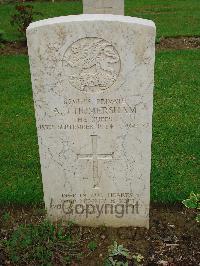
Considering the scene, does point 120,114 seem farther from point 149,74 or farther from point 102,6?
point 102,6

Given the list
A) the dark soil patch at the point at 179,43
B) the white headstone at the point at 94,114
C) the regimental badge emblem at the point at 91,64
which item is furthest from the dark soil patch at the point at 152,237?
the dark soil patch at the point at 179,43

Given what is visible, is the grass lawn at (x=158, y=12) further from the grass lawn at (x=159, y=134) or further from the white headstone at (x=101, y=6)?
the grass lawn at (x=159, y=134)

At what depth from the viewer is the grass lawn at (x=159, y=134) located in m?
5.14

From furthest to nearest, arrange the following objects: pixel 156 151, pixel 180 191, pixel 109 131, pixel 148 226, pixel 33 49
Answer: pixel 156 151 < pixel 180 191 < pixel 148 226 < pixel 109 131 < pixel 33 49

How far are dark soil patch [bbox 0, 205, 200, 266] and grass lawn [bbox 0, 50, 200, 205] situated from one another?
253 millimetres

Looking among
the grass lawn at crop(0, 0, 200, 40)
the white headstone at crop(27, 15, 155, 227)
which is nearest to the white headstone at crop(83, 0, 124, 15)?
the grass lawn at crop(0, 0, 200, 40)

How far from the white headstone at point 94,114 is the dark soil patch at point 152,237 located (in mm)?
115

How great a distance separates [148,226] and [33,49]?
1.92 metres

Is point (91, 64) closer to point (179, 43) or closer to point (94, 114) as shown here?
point (94, 114)

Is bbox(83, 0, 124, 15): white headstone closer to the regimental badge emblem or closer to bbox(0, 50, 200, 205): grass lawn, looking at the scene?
bbox(0, 50, 200, 205): grass lawn

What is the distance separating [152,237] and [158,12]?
10440mm

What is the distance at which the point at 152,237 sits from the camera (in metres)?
4.38

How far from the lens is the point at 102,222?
4.49 metres

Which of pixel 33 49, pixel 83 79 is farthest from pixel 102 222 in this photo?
pixel 33 49
